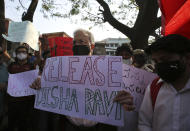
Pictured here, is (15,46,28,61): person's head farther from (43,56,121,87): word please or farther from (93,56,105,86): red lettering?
(93,56,105,86): red lettering

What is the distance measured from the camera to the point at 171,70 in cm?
154

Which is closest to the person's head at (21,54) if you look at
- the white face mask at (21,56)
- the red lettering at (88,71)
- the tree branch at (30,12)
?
the white face mask at (21,56)

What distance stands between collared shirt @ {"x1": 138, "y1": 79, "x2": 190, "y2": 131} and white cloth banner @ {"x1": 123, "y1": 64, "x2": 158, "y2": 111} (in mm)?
152

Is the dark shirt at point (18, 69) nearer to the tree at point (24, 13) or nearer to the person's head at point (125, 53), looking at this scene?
the person's head at point (125, 53)

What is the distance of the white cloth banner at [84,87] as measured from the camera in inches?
61.7

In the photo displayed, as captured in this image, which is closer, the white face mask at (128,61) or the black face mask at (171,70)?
the black face mask at (171,70)

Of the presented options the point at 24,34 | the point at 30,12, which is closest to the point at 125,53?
the point at 24,34

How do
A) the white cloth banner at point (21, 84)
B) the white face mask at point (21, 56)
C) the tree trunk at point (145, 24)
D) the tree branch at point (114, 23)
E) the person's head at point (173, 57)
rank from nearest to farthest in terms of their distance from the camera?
the person's head at point (173, 57), the white cloth banner at point (21, 84), the white face mask at point (21, 56), the tree trunk at point (145, 24), the tree branch at point (114, 23)

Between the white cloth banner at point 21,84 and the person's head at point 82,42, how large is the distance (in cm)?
61

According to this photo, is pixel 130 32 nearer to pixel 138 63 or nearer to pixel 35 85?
pixel 138 63

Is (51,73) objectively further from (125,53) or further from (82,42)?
(125,53)

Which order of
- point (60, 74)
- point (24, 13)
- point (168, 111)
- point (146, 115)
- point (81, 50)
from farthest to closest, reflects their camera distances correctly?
point (24, 13), point (81, 50), point (60, 74), point (146, 115), point (168, 111)

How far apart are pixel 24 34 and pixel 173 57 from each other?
293 cm

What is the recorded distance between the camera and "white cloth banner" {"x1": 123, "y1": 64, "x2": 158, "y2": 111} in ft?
5.68
